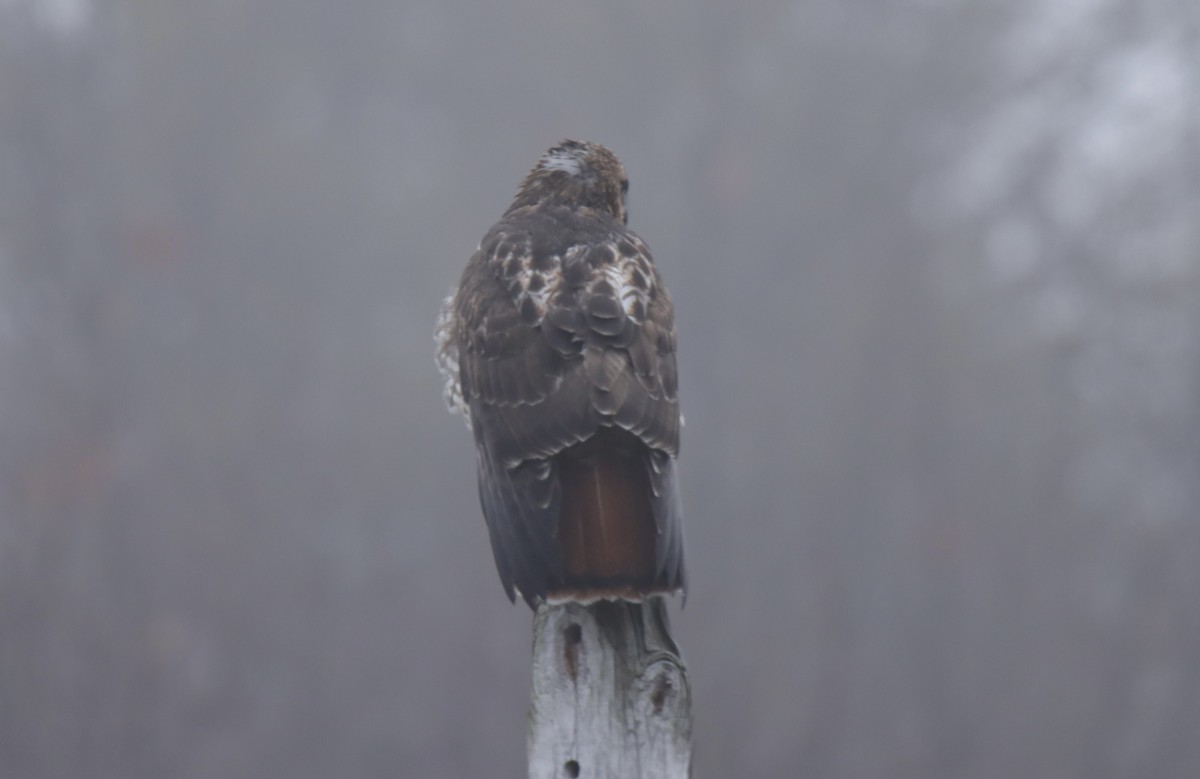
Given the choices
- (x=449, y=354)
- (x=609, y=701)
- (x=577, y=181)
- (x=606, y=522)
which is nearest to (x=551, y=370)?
(x=606, y=522)

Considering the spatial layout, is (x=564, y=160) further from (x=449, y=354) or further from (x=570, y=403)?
(x=570, y=403)

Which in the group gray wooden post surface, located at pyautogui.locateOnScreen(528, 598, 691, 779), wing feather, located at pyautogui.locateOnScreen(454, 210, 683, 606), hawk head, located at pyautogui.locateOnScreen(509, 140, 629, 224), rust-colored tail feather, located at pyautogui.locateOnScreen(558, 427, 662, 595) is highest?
hawk head, located at pyautogui.locateOnScreen(509, 140, 629, 224)

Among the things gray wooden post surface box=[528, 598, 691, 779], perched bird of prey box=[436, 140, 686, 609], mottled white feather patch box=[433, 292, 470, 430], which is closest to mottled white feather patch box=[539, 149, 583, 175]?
perched bird of prey box=[436, 140, 686, 609]

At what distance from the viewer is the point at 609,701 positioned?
11.4 ft

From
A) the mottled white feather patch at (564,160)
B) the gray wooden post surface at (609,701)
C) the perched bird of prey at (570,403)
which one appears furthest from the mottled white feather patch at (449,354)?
the gray wooden post surface at (609,701)

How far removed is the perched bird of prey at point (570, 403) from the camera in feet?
12.3

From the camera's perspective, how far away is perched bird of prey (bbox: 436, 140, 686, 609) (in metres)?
3.76

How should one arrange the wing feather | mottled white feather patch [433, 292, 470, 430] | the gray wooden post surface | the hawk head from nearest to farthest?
the gray wooden post surface → the wing feather → mottled white feather patch [433, 292, 470, 430] → the hawk head

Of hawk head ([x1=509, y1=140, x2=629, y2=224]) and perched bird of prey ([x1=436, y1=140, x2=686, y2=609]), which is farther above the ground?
hawk head ([x1=509, y1=140, x2=629, y2=224])

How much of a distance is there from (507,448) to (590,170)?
1774 millimetres

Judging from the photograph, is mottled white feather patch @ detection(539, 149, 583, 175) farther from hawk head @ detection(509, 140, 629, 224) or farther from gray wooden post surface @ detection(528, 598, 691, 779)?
gray wooden post surface @ detection(528, 598, 691, 779)

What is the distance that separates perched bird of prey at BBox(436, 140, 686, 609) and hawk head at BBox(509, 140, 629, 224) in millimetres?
465

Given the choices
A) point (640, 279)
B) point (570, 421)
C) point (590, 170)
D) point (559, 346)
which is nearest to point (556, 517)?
point (570, 421)

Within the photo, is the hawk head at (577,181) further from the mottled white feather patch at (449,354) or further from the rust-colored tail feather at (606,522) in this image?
the rust-colored tail feather at (606,522)
